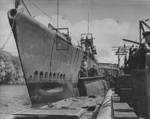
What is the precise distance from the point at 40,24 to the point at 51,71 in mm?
2857

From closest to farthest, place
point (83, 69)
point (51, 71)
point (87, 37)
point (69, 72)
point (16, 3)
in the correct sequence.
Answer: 1. point (16, 3)
2. point (51, 71)
3. point (69, 72)
4. point (83, 69)
5. point (87, 37)

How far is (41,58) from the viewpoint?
11.0 m

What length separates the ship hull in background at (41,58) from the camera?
965cm

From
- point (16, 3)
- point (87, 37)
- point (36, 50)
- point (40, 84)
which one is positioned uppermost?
point (87, 37)

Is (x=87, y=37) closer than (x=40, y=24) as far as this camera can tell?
No

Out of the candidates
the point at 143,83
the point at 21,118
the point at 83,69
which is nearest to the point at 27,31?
the point at 21,118

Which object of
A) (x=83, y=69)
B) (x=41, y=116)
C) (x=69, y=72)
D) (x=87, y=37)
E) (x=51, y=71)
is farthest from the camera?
(x=87, y=37)

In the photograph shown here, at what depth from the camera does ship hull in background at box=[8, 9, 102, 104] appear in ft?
31.7

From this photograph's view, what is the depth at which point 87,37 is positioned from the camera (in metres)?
31.6

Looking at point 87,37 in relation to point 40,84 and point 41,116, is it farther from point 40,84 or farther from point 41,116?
point 41,116

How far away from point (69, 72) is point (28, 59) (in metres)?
5.54

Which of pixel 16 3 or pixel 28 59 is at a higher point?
pixel 16 3

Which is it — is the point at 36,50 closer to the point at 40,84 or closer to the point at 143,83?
the point at 40,84

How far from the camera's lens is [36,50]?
10.6 m
